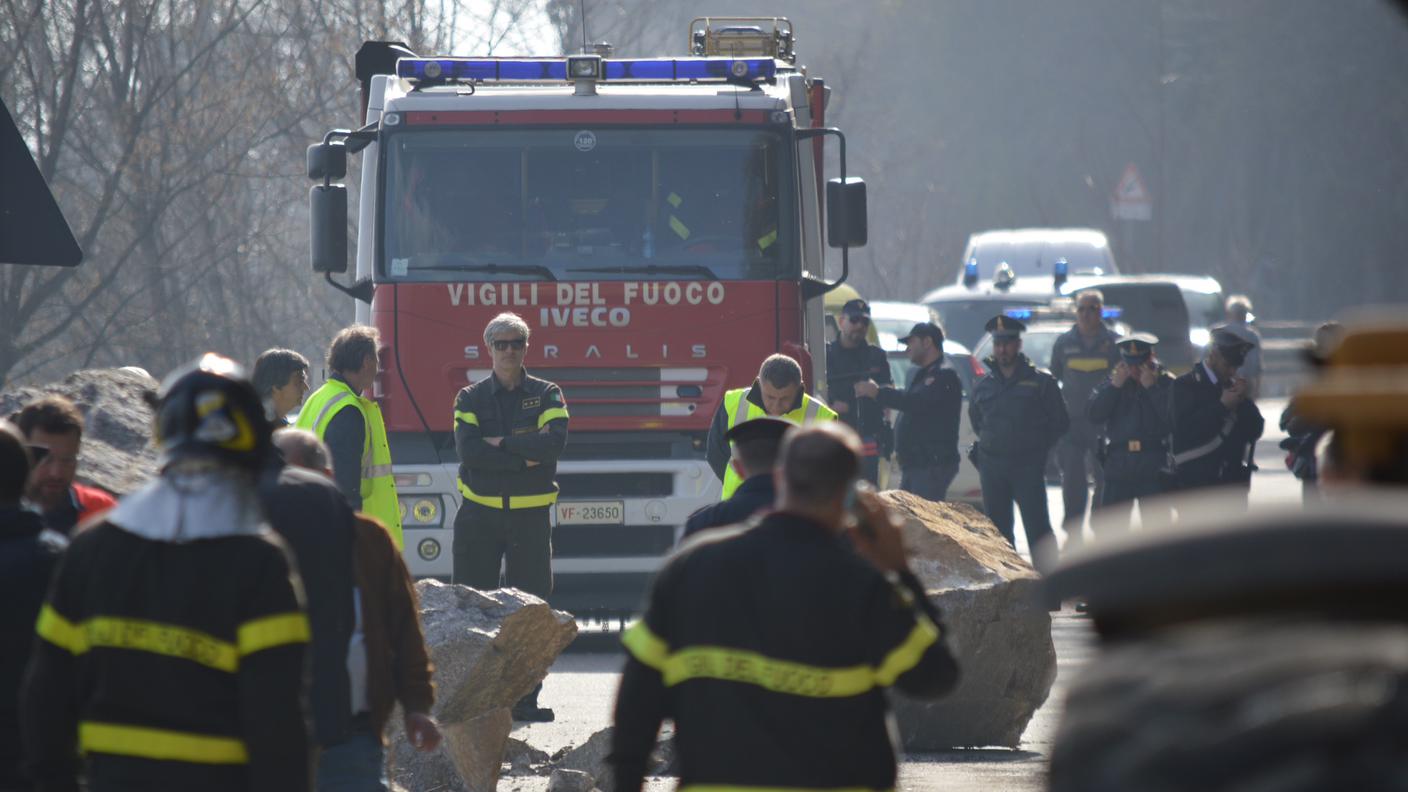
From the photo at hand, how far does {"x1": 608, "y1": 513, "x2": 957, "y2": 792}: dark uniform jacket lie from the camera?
4.11 meters

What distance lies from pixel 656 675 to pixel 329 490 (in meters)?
1.19

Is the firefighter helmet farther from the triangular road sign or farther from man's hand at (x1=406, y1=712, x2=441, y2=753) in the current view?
the triangular road sign

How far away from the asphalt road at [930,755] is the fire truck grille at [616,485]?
93 centimetres

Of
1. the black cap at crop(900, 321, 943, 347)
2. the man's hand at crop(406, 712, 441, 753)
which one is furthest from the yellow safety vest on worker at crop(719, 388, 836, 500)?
the black cap at crop(900, 321, 943, 347)

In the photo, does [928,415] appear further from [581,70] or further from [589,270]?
[581,70]

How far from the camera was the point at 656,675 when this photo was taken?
13.9 ft

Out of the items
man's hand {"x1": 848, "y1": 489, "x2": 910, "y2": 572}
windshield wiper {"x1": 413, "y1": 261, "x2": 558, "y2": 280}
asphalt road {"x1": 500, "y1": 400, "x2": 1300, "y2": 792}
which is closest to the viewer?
man's hand {"x1": 848, "y1": 489, "x2": 910, "y2": 572}

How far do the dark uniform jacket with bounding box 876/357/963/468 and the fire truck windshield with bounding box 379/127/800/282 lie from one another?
3229 millimetres

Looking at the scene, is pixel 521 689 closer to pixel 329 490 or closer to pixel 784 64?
pixel 329 490

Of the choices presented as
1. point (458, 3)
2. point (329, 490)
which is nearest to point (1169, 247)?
point (458, 3)

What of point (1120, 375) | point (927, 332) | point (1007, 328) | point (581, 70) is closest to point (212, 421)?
point (581, 70)

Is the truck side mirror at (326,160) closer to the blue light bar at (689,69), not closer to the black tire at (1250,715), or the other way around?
the blue light bar at (689,69)

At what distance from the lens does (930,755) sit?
27.8 ft

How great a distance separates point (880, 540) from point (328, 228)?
7198 mm
